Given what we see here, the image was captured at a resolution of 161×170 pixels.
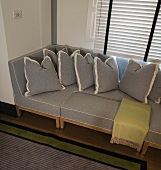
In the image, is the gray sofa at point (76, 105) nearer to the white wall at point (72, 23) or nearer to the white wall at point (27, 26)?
the white wall at point (27, 26)

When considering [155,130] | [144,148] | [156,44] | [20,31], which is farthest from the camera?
[156,44]

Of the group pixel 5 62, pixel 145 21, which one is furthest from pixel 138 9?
pixel 5 62

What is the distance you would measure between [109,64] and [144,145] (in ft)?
3.46

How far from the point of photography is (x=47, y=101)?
6.75 ft

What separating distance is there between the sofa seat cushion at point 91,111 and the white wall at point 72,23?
0.89 m

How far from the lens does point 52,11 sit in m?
2.52

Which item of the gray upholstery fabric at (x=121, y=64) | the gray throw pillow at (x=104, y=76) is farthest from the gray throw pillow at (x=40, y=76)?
the gray upholstery fabric at (x=121, y=64)

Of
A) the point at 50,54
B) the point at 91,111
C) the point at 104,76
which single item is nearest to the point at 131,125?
the point at 91,111

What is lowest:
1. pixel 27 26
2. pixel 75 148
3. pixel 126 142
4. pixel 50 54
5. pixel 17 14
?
pixel 75 148

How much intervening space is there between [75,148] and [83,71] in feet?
3.08

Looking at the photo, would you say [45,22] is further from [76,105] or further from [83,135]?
[83,135]

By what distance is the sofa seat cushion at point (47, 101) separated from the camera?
2.04 meters

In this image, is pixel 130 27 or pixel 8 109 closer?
pixel 130 27

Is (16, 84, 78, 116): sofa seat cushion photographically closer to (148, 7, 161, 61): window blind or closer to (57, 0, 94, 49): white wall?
(57, 0, 94, 49): white wall
